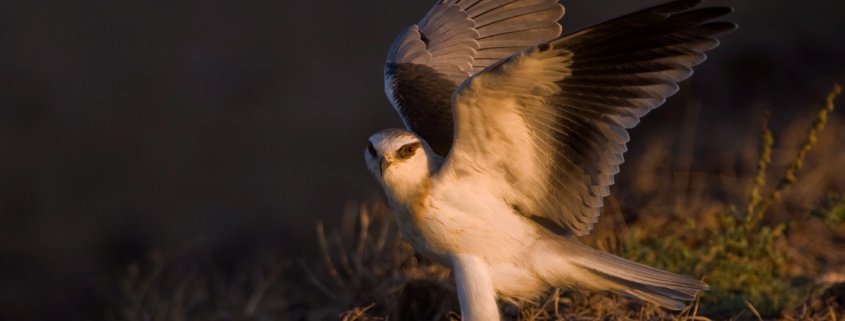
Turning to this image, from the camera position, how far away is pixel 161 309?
24.4ft

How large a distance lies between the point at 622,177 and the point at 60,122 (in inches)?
322

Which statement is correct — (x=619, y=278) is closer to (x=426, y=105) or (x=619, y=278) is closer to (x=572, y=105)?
(x=572, y=105)

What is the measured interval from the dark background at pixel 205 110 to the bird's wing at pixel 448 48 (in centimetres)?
453

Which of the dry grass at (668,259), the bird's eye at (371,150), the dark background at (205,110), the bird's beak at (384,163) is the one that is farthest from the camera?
the dark background at (205,110)

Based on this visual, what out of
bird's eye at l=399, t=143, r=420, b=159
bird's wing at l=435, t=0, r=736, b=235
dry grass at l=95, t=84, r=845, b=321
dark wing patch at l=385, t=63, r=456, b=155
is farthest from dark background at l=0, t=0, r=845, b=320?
bird's eye at l=399, t=143, r=420, b=159

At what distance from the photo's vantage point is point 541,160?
5387mm

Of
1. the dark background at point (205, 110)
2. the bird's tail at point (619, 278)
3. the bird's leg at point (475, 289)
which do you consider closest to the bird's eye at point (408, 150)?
the bird's leg at point (475, 289)

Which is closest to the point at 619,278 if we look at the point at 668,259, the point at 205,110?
the point at 668,259

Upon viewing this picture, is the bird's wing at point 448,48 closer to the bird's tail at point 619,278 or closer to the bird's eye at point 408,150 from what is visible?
the bird's eye at point 408,150

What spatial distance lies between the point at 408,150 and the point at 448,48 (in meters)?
1.66

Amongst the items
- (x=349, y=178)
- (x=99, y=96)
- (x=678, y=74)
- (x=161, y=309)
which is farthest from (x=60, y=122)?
(x=678, y=74)

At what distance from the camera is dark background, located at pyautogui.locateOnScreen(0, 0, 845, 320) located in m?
12.4

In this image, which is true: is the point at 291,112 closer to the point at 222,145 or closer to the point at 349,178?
the point at 222,145

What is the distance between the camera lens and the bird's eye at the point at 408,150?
5.31m
